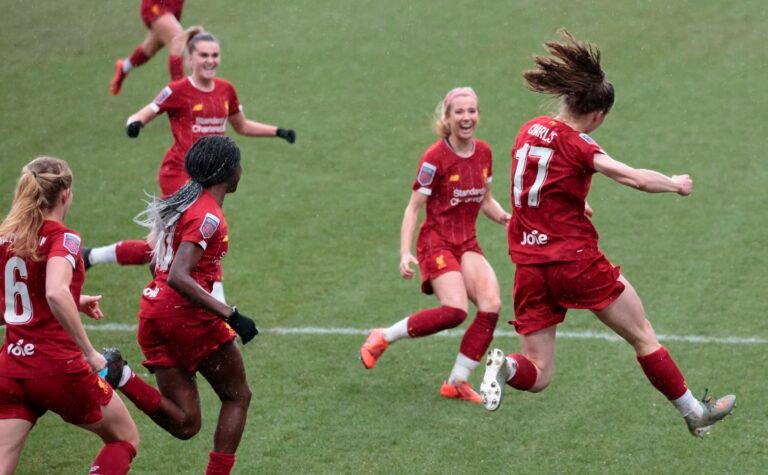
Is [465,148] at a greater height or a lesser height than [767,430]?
greater

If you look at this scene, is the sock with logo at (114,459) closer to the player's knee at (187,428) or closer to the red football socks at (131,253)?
the player's knee at (187,428)

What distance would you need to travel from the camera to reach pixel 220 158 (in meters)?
6.01

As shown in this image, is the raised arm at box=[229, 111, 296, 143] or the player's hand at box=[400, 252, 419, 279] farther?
the raised arm at box=[229, 111, 296, 143]

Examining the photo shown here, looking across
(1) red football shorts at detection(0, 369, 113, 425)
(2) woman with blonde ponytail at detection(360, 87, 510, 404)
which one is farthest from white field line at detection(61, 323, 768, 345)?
(1) red football shorts at detection(0, 369, 113, 425)

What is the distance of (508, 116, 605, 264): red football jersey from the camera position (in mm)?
6160

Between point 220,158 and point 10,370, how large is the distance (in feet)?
4.88

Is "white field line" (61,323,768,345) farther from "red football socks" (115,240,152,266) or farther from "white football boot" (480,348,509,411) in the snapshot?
"white football boot" (480,348,509,411)

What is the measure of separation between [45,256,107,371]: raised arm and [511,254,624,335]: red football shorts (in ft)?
7.99

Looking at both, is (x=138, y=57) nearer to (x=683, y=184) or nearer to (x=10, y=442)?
(x=10, y=442)

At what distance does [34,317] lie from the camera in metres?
5.49

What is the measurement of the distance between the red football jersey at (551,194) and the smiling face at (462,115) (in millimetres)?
1665

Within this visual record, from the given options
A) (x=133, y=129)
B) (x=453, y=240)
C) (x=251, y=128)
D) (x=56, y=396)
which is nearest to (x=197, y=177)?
(x=56, y=396)

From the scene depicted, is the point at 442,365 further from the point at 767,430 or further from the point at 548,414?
the point at 767,430

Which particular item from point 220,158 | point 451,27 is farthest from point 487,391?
point 451,27
